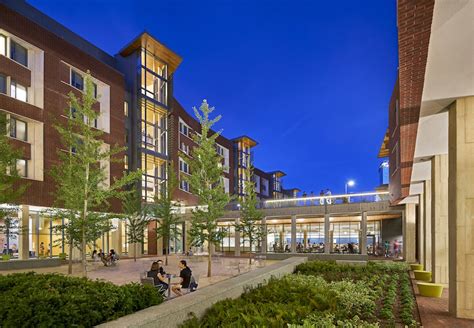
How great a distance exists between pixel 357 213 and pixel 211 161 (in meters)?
20.1

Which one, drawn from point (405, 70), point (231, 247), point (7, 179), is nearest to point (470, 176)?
point (405, 70)

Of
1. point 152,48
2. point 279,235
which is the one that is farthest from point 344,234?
point 152,48

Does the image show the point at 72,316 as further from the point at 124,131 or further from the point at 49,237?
the point at 124,131

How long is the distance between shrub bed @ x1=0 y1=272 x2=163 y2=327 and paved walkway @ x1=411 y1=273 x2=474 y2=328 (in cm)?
690

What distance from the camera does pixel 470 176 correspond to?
9.64m

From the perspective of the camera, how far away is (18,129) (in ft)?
85.8

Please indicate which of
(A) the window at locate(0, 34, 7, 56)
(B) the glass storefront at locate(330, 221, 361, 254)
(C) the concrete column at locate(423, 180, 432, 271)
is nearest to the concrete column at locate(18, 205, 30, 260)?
(A) the window at locate(0, 34, 7, 56)

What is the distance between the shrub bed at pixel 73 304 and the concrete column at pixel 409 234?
27.7 meters

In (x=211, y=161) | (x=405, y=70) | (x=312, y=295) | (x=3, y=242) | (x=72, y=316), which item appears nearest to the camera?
(x=72, y=316)

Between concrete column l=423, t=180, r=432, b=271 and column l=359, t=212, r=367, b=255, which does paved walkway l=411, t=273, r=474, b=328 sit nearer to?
concrete column l=423, t=180, r=432, b=271

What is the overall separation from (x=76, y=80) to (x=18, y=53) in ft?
18.1

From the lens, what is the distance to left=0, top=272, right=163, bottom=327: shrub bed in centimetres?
579

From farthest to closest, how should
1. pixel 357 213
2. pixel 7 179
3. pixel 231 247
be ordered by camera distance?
pixel 231 247 < pixel 357 213 < pixel 7 179

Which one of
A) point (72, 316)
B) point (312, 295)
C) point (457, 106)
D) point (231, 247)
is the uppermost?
point (457, 106)
